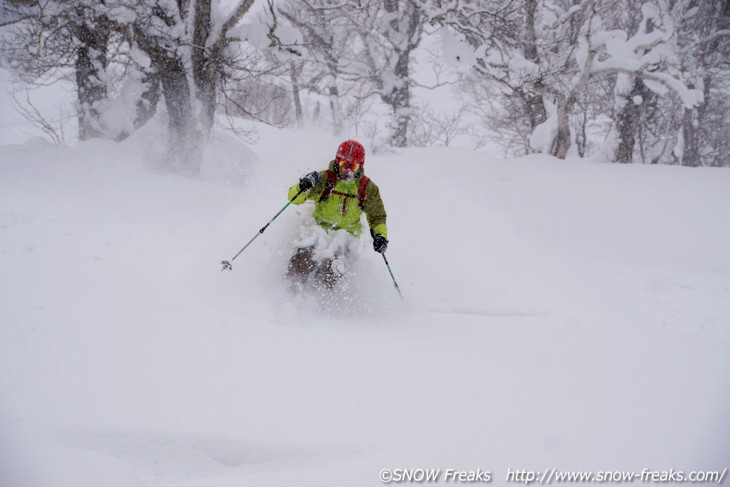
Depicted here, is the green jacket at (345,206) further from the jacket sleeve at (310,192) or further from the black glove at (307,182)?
the black glove at (307,182)

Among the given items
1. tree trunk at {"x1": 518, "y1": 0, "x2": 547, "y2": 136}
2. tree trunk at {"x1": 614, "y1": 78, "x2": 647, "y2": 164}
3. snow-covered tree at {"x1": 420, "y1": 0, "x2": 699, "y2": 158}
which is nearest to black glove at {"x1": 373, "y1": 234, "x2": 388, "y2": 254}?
snow-covered tree at {"x1": 420, "y1": 0, "x2": 699, "y2": 158}

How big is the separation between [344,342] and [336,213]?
5.66 ft

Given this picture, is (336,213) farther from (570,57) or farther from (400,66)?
(400,66)

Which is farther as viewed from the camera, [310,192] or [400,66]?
[400,66]

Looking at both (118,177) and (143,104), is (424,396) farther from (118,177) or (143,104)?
(143,104)

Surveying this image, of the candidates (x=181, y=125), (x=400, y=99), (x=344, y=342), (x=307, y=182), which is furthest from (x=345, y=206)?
(x=400, y=99)

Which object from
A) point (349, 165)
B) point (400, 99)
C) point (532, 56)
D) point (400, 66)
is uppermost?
point (400, 66)

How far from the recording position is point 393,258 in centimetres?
666

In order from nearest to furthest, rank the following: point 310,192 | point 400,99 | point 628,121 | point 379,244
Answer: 1. point 379,244
2. point 310,192
3. point 628,121
4. point 400,99

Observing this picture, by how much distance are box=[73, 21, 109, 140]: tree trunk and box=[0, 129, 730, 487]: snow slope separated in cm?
166

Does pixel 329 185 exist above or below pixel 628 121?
below

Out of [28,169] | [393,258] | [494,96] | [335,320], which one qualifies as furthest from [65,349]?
[494,96]

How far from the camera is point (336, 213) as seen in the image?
4.71 meters

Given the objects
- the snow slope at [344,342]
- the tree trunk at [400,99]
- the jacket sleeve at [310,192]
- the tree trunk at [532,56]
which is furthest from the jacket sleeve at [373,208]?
the tree trunk at [400,99]
